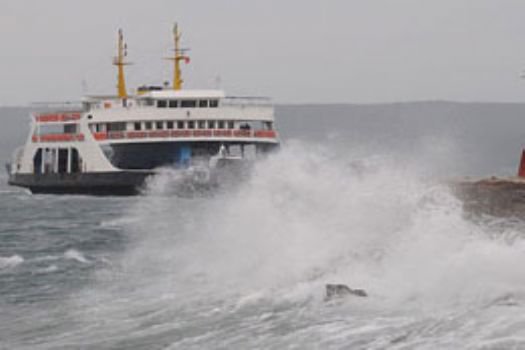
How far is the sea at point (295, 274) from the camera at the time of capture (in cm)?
2059

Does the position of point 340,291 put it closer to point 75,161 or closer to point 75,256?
point 75,256

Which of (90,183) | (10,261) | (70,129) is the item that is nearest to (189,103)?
(90,183)

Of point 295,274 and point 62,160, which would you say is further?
point 62,160

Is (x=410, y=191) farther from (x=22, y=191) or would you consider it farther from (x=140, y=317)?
(x=22, y=191)

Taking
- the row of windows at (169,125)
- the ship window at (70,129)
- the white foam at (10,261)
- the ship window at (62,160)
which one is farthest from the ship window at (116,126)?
the white foam at (10,261)

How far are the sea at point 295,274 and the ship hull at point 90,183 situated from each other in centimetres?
1507

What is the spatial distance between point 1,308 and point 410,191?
436 inches

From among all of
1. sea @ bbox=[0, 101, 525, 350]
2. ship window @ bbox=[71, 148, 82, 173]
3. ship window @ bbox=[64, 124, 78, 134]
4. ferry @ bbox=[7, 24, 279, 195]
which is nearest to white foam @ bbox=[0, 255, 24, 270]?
sea @ bbox=[0, 101, 525, 350]

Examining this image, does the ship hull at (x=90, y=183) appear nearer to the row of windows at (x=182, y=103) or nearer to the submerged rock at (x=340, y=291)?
the row of windows at (x=182, y=103)

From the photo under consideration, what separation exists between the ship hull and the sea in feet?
49.4

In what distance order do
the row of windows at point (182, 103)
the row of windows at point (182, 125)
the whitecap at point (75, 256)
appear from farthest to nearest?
the row of windows at point (182, 103), the row of windows at point (182, 125), the whitecap at point (75, 256)

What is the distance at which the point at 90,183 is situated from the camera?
5706cm

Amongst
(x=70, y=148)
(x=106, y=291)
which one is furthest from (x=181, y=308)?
(x=70, y=148)

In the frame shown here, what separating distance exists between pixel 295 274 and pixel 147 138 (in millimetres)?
31436
